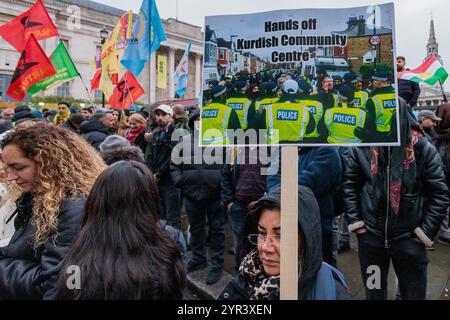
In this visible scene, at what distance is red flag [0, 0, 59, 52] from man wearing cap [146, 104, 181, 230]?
379cm

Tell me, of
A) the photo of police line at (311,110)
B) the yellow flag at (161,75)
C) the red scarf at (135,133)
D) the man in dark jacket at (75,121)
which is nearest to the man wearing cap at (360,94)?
the photo of police line at (311,110)

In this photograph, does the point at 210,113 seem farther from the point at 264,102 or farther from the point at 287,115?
the point at 287,115

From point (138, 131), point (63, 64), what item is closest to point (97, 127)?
point (138, 131)

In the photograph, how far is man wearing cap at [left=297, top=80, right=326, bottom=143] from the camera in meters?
1.62

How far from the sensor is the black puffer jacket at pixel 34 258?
1.64 m

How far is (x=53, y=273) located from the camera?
62.7 inches

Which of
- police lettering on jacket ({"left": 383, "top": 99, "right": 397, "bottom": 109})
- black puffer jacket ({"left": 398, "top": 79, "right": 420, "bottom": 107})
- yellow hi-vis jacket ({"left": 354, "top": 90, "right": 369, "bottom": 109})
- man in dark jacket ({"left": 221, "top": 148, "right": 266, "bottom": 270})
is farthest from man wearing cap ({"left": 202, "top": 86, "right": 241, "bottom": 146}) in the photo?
black puffer jacket ({"left": 398, "top": 79, "right": 420, "bottom": 107})

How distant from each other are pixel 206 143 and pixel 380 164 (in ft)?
4.72

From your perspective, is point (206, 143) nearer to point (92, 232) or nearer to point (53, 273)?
point (92, 232)

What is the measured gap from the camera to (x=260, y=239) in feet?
5.54

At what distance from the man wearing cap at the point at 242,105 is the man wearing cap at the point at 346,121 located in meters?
0.35

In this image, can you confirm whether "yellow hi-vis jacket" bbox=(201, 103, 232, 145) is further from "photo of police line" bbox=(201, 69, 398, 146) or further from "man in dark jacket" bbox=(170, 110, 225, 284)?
"man in dark jacket" bbox=(170, 110, 225, 284)

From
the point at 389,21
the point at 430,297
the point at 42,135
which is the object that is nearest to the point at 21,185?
the point at 42,135
